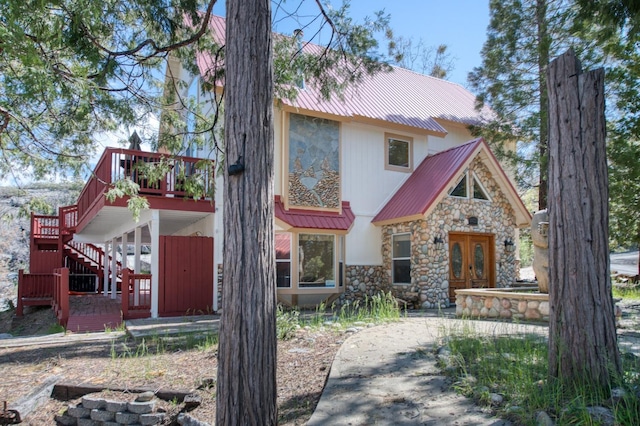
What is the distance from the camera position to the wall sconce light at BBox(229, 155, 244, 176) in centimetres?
393

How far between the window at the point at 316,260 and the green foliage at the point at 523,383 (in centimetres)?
840

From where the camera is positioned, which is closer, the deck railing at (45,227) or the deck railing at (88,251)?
the deck railing at (45,227)

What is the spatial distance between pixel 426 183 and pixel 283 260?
5.03m

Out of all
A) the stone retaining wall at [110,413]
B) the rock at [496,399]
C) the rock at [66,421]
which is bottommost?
the rock at [66,421]

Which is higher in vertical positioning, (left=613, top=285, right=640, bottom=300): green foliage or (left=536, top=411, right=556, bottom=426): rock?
(left=536, top=411, right=556, bottom=426): rock

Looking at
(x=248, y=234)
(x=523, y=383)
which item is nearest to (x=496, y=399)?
(x=523, y=383)

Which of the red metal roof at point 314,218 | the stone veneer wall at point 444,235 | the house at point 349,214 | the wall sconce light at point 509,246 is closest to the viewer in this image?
the house at point 349,214

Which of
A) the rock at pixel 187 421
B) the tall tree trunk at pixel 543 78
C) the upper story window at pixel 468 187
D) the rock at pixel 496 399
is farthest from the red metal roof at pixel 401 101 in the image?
the rock at pixel 496 399

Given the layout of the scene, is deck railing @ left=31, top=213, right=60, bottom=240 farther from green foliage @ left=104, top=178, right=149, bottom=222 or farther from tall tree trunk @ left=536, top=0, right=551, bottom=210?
tall tree trunk @ left=536, top=0, right=551, bottom=210

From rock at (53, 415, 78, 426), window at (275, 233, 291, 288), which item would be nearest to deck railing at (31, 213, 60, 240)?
window at (275, 233, 291, 288)

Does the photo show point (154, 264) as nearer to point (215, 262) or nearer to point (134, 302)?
point (134, 302)

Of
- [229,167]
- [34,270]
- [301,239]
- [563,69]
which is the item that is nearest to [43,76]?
[229,167]

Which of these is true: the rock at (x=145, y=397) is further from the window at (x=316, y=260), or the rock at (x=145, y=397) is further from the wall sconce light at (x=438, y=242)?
the wall sconce light at (x=438, y=242)

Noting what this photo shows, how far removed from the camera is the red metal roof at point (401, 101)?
14.4m
